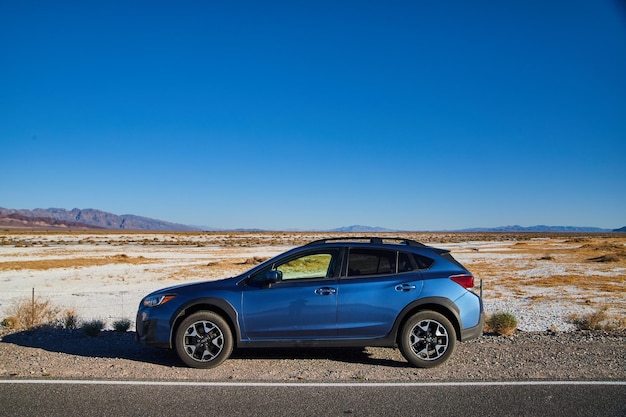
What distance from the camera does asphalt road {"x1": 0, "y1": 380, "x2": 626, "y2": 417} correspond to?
5160mm

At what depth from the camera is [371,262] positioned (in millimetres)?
7242

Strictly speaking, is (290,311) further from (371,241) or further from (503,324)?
(503,324)

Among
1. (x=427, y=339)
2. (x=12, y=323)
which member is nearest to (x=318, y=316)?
(x=427, y=339)

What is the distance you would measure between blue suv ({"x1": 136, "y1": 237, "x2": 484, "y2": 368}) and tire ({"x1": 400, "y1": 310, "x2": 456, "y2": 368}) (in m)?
0.01

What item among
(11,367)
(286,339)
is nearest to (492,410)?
(286,339)

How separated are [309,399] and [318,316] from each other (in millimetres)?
1469

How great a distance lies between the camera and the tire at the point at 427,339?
6855 mm

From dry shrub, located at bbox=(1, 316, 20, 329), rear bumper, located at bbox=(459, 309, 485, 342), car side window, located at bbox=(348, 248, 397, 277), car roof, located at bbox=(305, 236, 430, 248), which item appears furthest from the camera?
dry shrub, located at bbox=(1, 316, 20, 329)

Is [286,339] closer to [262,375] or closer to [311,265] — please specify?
[262,375]

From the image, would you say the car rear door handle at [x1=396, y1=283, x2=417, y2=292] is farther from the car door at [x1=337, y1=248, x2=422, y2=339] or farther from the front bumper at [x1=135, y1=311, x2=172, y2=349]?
the front bumper at [x1=135, y1=311, x2=172, y2=349]

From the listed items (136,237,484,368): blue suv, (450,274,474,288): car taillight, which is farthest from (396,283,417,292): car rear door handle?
(450,274,474,288): car taillight

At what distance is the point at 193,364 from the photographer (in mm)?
6844

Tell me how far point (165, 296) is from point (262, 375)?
1.70 metres

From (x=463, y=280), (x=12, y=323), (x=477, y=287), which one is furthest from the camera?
(x=477, y=287)
